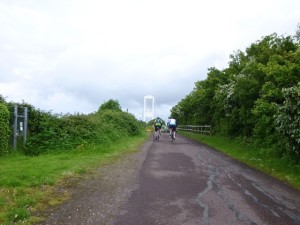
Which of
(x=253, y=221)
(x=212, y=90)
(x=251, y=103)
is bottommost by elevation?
(x=253, y=221)

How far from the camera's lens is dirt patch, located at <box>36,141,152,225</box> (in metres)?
6.50

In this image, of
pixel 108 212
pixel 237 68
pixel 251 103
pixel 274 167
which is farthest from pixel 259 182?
pixel 237 68

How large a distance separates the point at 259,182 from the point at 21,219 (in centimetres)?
683

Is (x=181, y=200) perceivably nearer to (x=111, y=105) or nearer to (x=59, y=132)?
(x=59, y=132)

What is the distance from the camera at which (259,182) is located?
34.9 ft

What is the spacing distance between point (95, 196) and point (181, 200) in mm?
1877

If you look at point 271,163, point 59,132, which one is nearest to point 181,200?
point 271,163

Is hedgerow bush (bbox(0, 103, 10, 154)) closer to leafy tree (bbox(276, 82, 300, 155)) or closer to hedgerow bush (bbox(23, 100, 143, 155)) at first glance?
hedgerow bush (bbox(23, 100, 143, 155))

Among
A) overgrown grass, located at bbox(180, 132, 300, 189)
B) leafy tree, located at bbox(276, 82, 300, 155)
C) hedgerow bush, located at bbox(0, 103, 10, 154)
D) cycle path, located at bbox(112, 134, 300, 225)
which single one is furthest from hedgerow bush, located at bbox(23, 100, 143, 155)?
leafy tree, located at bbox(276, 82, 300, 155)

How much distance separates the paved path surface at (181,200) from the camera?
655 centimetres

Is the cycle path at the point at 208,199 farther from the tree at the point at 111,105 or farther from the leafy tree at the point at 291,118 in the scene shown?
the tree at the point at 111,105

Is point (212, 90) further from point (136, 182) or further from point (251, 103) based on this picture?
point (136, 182)

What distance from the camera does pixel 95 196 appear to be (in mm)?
8180

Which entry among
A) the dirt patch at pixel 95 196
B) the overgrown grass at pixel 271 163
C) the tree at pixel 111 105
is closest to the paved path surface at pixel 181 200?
the dirt patch at pixel 95 196
